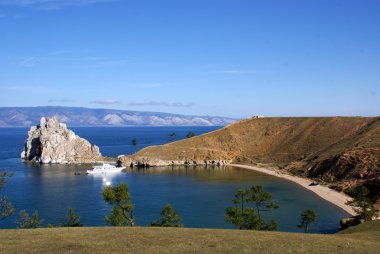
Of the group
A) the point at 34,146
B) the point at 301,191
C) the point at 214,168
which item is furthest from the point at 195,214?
the point at 34,146

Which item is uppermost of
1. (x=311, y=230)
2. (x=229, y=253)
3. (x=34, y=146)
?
(x=34, y=146)

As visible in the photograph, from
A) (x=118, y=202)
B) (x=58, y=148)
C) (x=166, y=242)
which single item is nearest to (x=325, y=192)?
(x=118, y=202)

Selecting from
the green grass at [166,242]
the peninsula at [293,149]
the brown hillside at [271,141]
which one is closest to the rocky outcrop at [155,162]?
the peninsula at [293,149]

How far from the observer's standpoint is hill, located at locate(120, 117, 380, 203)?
387 feet

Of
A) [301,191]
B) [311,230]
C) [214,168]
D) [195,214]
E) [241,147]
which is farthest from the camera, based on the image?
[241,147]

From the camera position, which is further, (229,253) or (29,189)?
(29,189)

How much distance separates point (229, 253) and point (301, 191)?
82.9 m

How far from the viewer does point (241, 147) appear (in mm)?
185750

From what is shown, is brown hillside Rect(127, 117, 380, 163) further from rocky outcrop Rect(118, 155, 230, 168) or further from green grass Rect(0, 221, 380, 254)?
green grass Rect(0, 221, 380, 254)

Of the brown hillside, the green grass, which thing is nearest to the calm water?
the brown hillside

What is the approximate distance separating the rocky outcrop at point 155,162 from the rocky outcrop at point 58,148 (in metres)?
22.9

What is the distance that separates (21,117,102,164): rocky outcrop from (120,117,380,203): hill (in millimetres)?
27180

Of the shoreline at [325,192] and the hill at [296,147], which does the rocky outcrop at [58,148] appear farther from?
the shoreline at [325,192]

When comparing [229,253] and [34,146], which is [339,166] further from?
[34,146]
